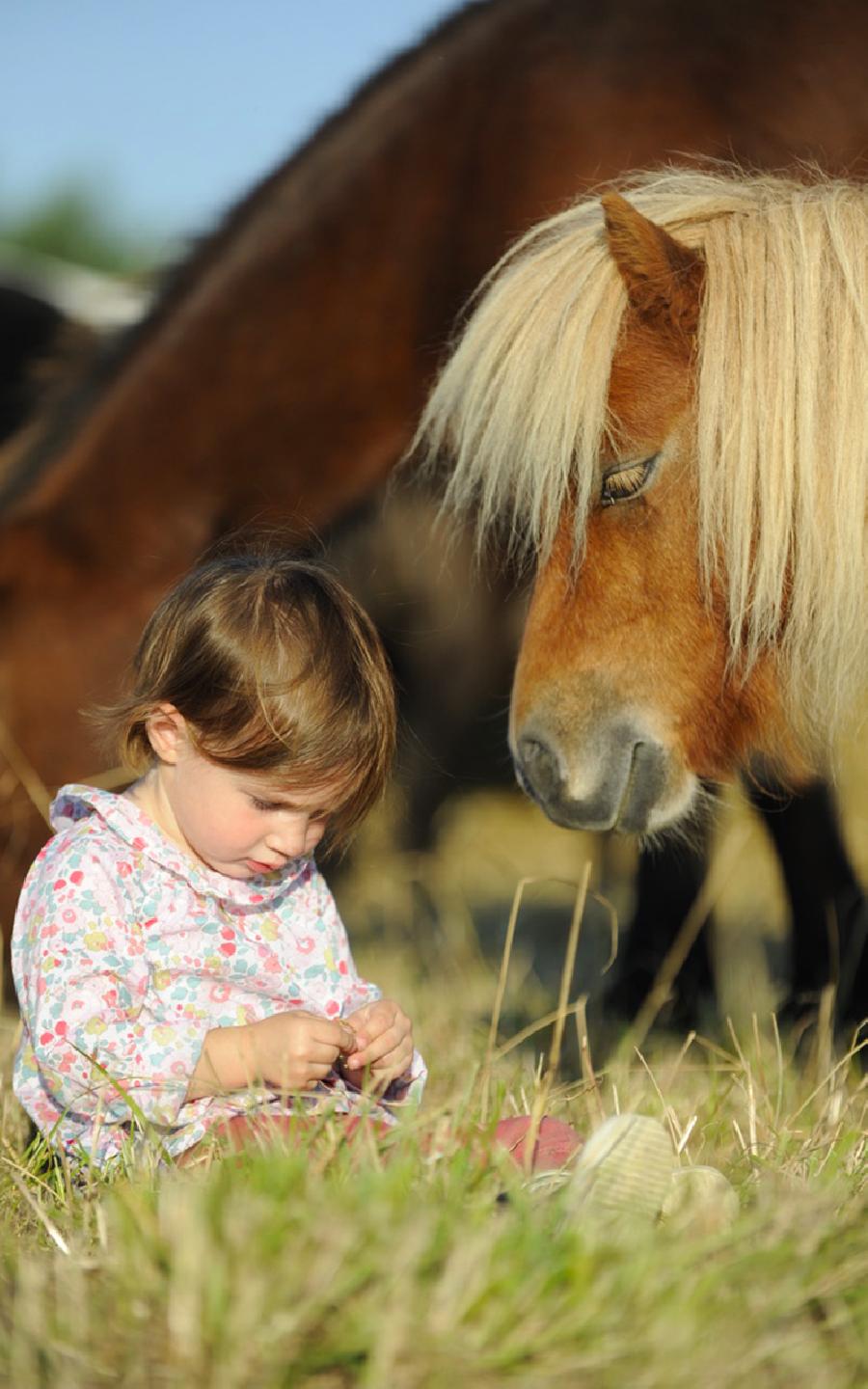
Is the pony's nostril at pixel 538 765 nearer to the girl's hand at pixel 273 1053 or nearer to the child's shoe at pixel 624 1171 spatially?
the girl's hand at pixel 273 1053

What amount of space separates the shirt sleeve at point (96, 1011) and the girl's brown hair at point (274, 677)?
19 cm

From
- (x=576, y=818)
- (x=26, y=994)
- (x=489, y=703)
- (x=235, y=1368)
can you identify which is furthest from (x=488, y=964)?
(x=235, y=1368)

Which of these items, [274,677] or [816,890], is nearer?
[274,677]

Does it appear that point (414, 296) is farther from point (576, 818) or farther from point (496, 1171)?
point (496, 1171)

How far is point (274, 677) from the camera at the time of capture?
151 cm

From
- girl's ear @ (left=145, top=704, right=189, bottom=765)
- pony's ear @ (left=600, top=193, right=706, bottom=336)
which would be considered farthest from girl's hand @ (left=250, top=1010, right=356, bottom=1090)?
pony's ear @ (left=600, top=193, right=706, bottom=336)

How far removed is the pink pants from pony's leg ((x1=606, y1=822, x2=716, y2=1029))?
1401 millimetres

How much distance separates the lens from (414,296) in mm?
2381

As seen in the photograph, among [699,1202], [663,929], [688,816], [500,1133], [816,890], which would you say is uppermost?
[688,816]

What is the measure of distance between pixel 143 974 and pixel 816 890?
1608 mm

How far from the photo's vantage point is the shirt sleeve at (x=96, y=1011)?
1463 mm

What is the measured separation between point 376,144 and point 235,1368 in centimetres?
197

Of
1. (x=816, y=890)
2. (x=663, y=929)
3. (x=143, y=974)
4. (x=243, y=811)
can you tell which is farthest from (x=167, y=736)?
(x=663, y=929)

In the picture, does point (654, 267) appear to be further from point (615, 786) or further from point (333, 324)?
point (333, 324)
